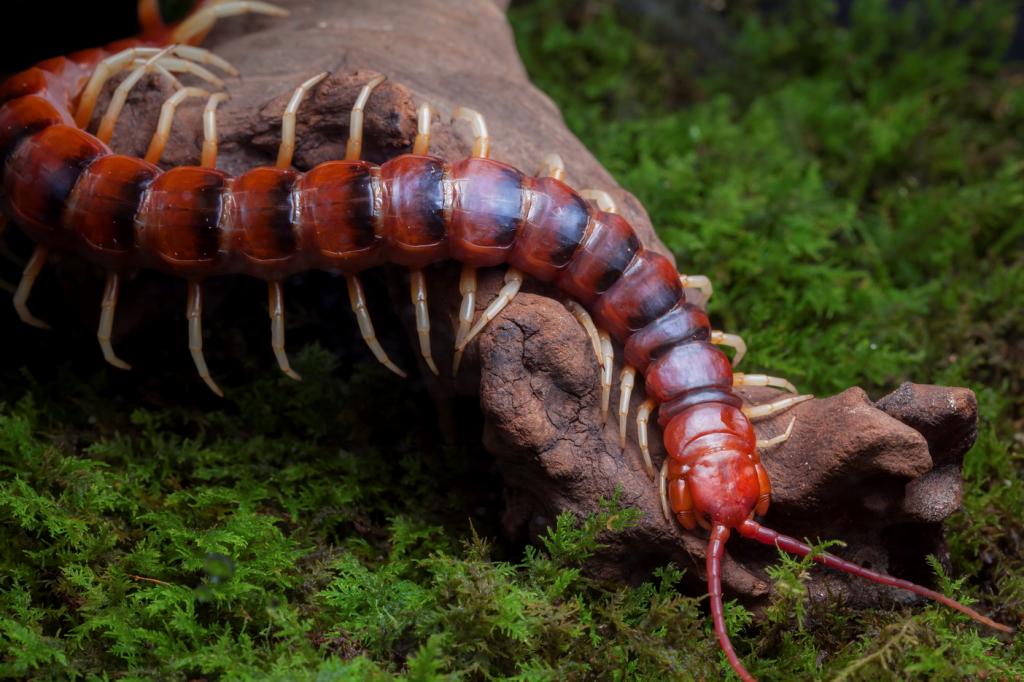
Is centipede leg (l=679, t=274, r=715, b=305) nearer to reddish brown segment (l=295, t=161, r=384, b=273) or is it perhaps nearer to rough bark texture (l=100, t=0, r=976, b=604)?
rough bark texture (l=100, t=0, r=976, b=604)

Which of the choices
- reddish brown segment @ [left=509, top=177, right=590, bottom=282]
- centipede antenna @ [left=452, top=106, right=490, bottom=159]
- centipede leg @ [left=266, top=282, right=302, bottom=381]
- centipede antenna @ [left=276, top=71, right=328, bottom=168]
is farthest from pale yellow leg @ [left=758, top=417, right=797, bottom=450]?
centipede antenna @ [left=276, top=71, right=328, bottom=168]

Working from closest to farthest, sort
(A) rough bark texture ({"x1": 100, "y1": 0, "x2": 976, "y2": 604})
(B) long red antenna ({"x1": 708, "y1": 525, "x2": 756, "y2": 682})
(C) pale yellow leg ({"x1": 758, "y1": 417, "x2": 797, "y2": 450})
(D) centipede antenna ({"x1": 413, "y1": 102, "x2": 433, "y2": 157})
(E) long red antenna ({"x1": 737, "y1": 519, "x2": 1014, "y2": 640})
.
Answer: (B) long red antenna ({"x1": 708, "y1": 525, "x2": 756, "y2": 682}), (E) long red antenna ({"x1": 737, "y1": 519, "x2": 1014, "y2": 640}), (A) rough bark texture ({"x1": 100, "y1": 0, "x2": 976, "y2": 604}), (C) pale yellow leg ({"x1": 758, "y1": 417, "x2": 797, "y2": 450}), (D) centipede antenna ({"x1": 413, "y1": 102, "x2": 433, "y2": 157})

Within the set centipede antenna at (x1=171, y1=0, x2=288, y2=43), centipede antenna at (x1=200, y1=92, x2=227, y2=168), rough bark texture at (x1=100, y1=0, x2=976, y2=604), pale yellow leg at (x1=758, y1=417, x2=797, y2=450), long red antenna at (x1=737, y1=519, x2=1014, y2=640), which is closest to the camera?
long red antenna at (x1=737, y1=519, x2=1014, y2=640)

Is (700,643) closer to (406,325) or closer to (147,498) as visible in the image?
(406,325)

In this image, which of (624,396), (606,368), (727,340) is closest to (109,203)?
(606,368)

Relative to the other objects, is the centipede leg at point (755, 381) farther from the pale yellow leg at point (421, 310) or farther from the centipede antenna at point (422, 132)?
the centipede antenna at point (422, 132)
